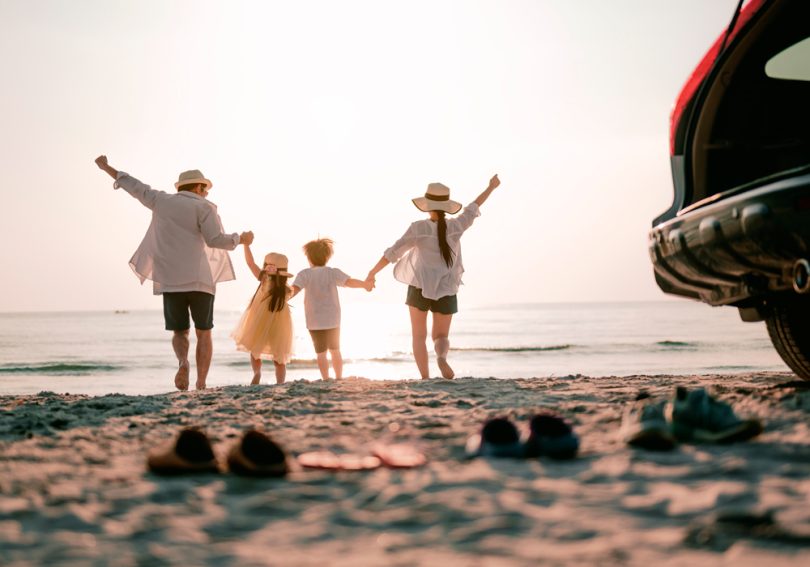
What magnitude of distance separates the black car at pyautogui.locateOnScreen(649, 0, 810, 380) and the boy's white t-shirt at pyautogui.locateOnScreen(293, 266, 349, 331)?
4.60m

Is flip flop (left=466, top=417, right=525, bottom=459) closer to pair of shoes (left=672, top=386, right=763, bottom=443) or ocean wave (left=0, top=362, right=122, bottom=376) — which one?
pair of shoes (left=672, top=386, right=763, bottom=443)

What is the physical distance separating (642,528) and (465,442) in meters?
1.47

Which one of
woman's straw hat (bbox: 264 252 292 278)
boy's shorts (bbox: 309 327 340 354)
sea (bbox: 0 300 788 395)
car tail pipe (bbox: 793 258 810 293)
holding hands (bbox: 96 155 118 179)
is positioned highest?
holding hands (bbox: 96 155 118 179)

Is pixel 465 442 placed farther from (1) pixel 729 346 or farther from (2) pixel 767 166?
(1) pixel 729 346

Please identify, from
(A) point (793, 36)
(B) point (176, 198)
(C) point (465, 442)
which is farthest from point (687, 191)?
(B) point (176, 198)

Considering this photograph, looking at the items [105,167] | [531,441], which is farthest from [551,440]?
[105,167]

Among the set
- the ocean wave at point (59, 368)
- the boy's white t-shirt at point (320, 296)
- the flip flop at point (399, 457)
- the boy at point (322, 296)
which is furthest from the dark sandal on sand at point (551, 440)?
the ocean wave at point (59, 368)

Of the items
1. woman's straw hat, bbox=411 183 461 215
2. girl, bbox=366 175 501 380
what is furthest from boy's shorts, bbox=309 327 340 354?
woman's straw hat, bbox=411 183 461 215

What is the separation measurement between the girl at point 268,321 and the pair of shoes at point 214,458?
5865mm

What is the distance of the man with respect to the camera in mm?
7457

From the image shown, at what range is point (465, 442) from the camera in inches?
146

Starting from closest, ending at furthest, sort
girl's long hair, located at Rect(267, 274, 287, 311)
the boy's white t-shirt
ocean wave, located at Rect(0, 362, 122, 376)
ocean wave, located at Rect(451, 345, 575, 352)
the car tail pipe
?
1. the car tail pipe
2. the boy's white t-shirt
3. girl's long hair, located at Rect(267, 274, 287, 311)
4. ocean wave, located at Rect(0, 362, 122, 376)
5. ocean wave, located at Rect(451, 345, 575, 352)

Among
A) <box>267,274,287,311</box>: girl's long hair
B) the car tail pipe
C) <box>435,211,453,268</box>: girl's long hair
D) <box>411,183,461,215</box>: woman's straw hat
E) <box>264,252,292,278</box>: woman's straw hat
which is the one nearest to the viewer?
the car tail pipe

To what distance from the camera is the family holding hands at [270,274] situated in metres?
7.48
